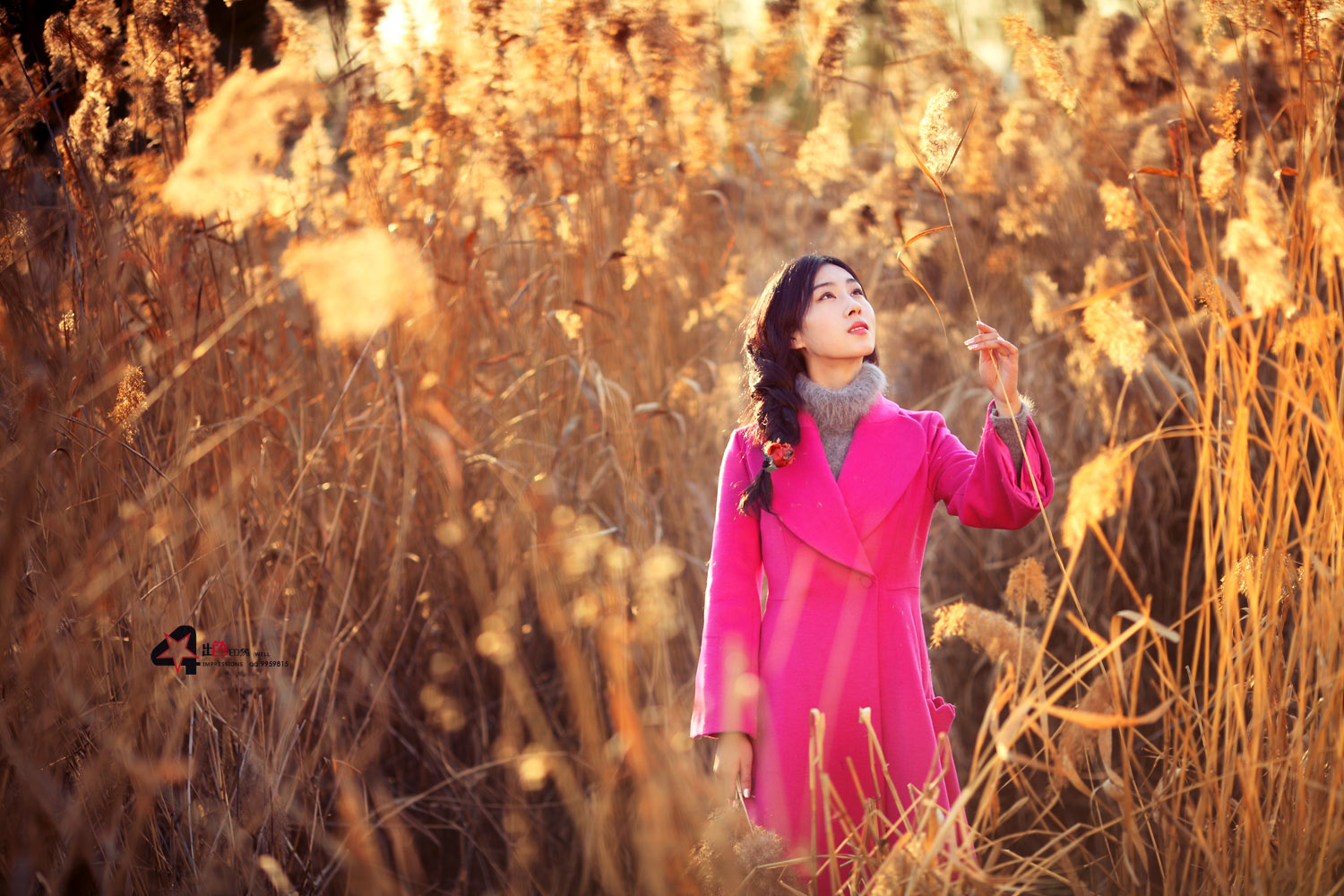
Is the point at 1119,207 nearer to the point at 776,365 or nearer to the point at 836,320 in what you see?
the point at 836,320

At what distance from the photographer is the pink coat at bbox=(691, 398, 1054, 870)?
1.58m

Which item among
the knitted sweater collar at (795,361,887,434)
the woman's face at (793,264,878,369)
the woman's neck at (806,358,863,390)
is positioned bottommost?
the knitted sweater collar at (795,361,887,434)

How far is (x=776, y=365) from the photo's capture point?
1.76 metres

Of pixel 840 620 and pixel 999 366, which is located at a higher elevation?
pixel 999 366

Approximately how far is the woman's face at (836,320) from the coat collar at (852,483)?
11cm

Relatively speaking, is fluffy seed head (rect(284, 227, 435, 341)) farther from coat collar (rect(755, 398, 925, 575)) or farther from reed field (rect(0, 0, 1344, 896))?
coat collar (rect(755, 398, 925, 575))

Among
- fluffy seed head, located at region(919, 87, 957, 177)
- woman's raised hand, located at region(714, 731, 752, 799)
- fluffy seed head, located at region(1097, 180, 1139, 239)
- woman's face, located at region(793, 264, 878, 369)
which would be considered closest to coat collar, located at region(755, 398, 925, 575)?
woman's face, located at region(793, 264, 878, 369)

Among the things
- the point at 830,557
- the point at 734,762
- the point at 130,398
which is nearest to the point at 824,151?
the point at 830,557

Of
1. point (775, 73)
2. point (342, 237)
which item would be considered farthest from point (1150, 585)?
point (342, 237)

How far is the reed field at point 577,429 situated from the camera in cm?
123

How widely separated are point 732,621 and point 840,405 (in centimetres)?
41

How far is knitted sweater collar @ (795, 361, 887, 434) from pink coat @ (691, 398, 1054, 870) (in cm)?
3

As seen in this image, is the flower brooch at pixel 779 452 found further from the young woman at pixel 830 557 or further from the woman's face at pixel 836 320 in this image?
the woman's face at pixel 836 320

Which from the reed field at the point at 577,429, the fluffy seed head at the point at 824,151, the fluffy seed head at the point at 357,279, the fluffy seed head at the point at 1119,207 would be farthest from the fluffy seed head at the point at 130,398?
the fluffy seed head at the point at 824,151
